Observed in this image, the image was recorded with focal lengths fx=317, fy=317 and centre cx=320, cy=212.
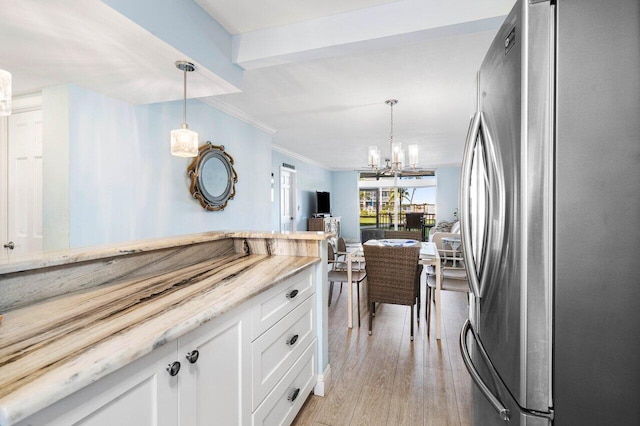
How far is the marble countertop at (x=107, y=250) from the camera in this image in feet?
3.46

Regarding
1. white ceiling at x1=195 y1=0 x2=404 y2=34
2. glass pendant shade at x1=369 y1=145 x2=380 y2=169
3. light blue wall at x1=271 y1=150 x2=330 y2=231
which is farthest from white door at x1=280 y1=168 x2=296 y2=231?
white ceiling at x1=195 y1=0 x2=404 y2=34

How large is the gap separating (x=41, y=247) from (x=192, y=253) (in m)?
1.69

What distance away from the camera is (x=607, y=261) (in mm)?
791

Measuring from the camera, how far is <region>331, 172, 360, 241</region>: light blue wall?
10.7 m

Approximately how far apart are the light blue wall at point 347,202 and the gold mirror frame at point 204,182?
23.3 feet

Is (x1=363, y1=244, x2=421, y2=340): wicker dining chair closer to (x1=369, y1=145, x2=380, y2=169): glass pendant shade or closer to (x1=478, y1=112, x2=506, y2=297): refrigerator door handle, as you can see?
(x1=369, y1=145, x2=380, y2=169): glass pendant shade

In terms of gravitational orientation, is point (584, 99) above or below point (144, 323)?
above

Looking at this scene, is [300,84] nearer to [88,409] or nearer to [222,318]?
[222,318]

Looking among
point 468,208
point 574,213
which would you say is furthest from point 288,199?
point 574,213

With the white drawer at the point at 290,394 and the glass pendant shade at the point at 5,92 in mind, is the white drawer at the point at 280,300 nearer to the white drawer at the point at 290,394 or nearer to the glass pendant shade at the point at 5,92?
the white drawer at the point at 290,394

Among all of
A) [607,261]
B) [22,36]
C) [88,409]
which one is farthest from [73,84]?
[607,261]

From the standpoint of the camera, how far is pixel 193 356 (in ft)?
3.17

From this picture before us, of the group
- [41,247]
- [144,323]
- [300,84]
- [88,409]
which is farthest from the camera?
[300,84]

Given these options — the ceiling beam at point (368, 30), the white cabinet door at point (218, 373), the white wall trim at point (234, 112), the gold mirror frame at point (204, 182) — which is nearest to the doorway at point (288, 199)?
the white wall trim at point (234, 112)
